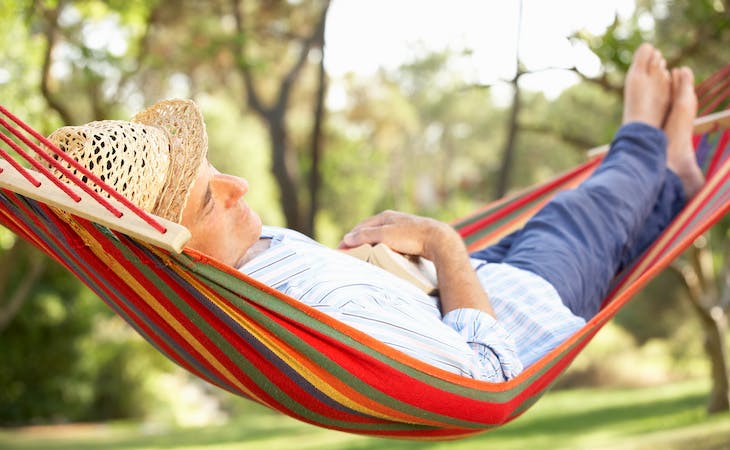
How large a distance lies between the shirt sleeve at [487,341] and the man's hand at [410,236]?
21cm

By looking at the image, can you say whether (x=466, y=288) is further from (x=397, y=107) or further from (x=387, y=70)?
(x=387, y=70)

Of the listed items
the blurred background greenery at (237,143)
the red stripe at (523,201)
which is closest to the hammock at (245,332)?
the red stripe at (523,201)

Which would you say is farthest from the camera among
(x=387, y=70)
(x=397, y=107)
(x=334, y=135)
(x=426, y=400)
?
(x=387, y=70)

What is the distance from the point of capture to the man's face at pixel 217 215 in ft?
5.37

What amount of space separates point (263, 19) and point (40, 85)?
23.6 feet

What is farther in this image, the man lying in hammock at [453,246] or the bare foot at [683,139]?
the bare foot at [683,139]

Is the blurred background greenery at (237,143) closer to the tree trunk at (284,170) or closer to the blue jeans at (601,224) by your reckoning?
the tree trunk at (284,170)

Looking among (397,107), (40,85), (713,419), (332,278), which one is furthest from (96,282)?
(397,107)

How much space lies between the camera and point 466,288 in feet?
5.68

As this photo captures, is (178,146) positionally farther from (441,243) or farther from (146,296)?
(441,243)

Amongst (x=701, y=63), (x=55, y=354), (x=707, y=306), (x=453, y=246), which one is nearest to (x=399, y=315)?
(x=453, y=246)

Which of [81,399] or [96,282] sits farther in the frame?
[81,399]

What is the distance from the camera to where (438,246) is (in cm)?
184

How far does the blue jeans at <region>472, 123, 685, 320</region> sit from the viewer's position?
2057 millimetres
